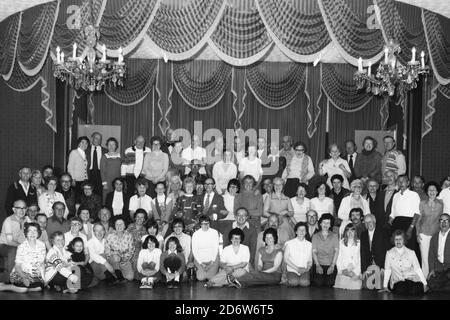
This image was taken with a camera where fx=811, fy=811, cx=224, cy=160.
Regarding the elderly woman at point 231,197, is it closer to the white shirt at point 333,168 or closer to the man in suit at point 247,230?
the man in suit at point 247,230

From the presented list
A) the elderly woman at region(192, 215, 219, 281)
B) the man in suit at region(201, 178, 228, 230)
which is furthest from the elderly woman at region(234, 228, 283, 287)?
the man in suit at region(201, 178, 228, 230)

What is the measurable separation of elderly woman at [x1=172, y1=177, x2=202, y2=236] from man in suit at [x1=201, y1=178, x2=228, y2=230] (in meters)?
0.08

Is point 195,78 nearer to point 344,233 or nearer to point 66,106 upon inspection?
point 66,106

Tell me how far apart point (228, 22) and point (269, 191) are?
7.05ft

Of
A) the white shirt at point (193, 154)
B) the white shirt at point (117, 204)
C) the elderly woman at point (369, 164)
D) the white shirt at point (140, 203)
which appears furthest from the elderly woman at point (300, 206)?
the white shirt at point (193, 154)

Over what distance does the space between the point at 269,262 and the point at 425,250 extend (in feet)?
5.85

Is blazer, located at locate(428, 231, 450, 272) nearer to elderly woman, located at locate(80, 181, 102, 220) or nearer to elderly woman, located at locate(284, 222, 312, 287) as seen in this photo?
elderly woman, located at locate(284, 222, 312, 287)

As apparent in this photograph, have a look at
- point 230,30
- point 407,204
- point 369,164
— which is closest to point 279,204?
point 407,204

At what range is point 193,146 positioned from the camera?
1215cm

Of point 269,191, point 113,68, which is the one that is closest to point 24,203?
point 113,68

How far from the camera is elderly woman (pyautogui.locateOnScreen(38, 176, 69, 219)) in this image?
952 centimetres

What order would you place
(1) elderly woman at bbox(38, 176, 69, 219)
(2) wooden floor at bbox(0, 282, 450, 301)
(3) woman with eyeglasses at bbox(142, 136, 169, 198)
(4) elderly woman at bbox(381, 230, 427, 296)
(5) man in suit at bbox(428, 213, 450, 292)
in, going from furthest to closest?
(3) woman with eyeglasses at bbox(142, 136, 169, 198) → (1) elderly woman at bbox(38, 176, 69, 219) → (5) man in suit at bbox(428, 213, 450, 292) → (4) elderly woman at bbox(381, 230, 427, 296) → (2) wooden floor at bbox(0, 282, 450, 301)

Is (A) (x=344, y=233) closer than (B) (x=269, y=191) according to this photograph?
Yes

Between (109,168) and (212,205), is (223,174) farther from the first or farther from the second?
(109,168)
